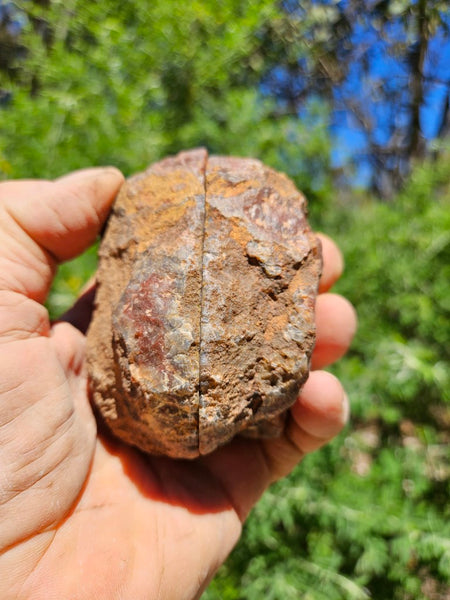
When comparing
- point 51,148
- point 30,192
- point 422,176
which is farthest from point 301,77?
point 30,192

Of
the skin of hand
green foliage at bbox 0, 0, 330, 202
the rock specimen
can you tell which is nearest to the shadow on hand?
the skin of hand

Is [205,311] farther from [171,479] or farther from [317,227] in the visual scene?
[317,227]

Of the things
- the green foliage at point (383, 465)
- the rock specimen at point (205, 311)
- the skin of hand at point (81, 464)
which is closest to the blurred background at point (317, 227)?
the green foliage at point (383, 465)

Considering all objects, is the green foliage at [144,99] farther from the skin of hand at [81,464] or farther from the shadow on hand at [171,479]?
the shadow on hand at [171,479]

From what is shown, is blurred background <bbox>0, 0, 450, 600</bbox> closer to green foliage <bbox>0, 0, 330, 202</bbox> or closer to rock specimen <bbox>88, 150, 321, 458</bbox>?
green foliage <bbox>0, 0, 330, 202</bbox>

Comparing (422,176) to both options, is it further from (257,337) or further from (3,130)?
(3,130)

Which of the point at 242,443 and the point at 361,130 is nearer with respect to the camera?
the point at 242,443

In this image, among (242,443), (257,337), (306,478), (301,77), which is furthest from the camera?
(301,77)
